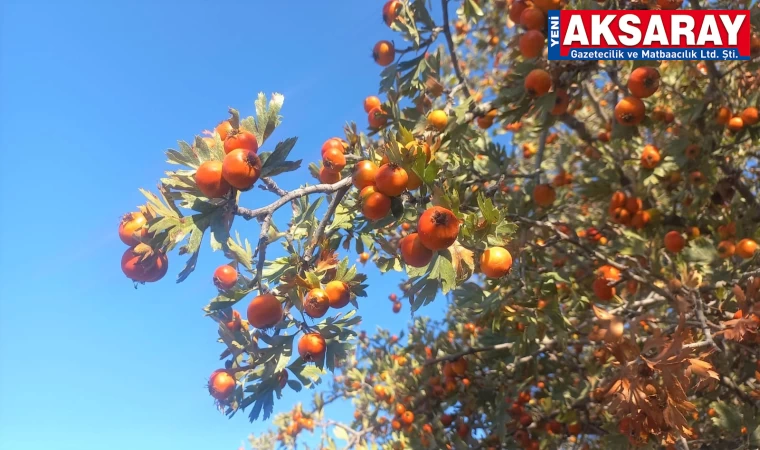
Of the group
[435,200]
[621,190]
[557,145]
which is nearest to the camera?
[435,200]

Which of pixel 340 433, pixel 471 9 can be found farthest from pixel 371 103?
pixel 340 433

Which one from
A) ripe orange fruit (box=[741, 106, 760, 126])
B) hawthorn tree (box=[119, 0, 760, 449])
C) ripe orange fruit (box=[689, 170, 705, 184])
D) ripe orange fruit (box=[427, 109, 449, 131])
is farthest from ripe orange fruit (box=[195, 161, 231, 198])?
ripe orange fruit (box=[741, 106, 760, 126])

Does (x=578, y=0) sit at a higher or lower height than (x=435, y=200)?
higher

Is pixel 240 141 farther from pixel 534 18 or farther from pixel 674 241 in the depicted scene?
pixel 674 241

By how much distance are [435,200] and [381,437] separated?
5.24 meters

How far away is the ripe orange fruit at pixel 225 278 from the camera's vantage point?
273cm

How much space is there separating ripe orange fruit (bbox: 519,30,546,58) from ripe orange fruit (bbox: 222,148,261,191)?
265 cm

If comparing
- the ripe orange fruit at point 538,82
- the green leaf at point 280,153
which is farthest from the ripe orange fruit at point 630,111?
the green leaf at point 280,153

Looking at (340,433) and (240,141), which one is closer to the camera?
(240,141)

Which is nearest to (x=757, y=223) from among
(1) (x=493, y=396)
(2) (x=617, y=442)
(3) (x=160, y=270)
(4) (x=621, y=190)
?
(4) (x=621, y=190)

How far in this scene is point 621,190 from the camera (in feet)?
16.4

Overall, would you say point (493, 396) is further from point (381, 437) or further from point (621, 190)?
point (621, 190)

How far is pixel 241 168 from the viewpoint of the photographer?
208 cm

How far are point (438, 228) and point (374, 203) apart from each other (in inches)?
14.9
